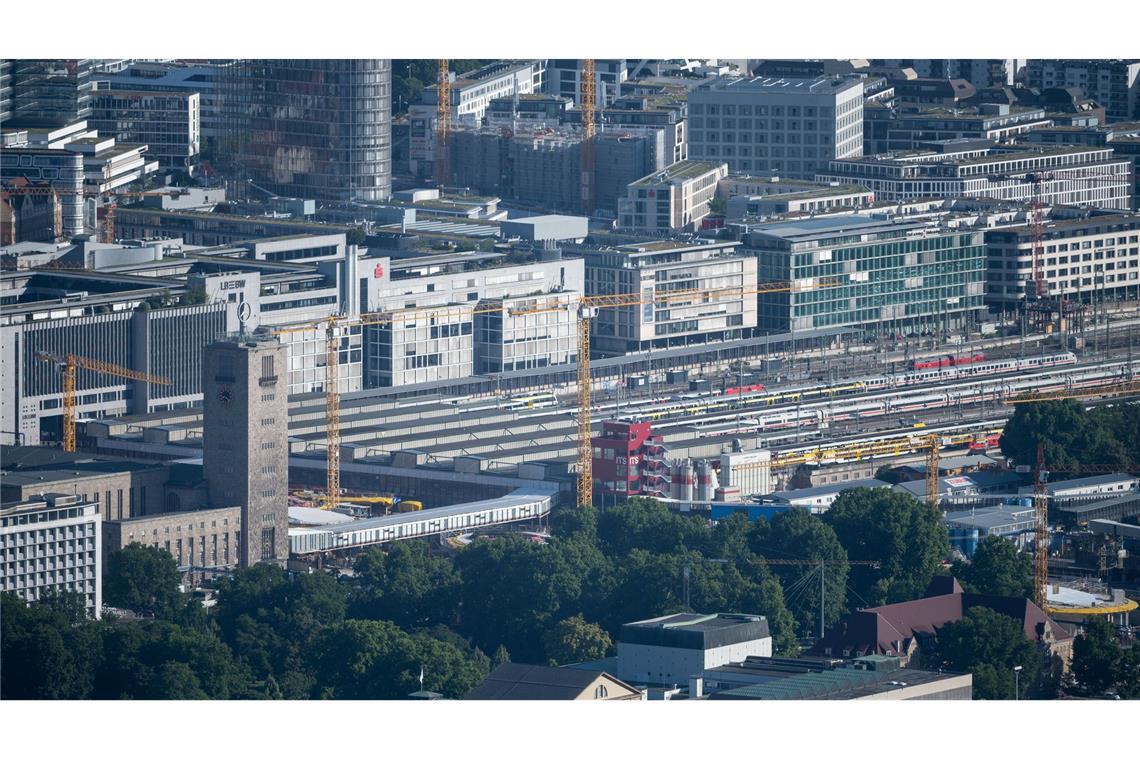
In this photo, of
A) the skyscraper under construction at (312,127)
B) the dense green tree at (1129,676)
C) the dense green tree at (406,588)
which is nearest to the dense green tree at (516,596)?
the dense green tree at (406,588)

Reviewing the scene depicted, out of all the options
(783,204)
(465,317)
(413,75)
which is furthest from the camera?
(413,75)

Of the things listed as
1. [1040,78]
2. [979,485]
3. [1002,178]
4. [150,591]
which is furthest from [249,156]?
[150,591]

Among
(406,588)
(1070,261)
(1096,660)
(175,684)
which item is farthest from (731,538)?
(1070,261)

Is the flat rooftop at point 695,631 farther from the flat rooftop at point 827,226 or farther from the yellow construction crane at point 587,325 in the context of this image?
the flat rooftop at point 827,226

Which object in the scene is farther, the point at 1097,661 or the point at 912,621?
the point at 912,621

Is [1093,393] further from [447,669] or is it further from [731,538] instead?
[447,669]

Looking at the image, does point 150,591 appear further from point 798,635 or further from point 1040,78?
point 1040,78

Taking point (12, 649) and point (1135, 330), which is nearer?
point (12, 649)

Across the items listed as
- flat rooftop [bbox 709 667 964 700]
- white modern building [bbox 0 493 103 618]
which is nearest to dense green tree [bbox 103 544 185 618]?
white modern building [bbox 0 493 103 618]
